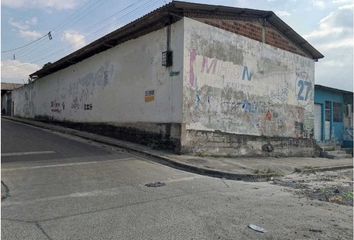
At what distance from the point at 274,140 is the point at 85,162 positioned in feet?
31.2

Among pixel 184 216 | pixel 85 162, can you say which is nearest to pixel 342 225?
pixel 184 216

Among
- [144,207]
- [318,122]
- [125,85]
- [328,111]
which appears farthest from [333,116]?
[144,207]

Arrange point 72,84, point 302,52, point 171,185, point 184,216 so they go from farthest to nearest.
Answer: point 72,84, point 302,52, point 171,185, point 184,216

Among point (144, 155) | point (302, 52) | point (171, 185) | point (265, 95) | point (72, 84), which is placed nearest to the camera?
point (171, 185)

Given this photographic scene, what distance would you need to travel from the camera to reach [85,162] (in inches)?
502

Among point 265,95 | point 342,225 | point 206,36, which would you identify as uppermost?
point 206,36

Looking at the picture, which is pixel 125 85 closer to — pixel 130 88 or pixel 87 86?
pixel 130 88

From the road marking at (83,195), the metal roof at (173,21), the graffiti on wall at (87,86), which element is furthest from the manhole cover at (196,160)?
the graffiti on wall at (87,86)

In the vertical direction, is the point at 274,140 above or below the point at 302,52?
below

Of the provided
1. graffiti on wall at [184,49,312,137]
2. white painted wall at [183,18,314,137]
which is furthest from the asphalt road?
white painted wall at [183,18,314,137]

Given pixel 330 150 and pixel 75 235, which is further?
pixel 330 150

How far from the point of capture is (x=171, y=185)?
9.80 m

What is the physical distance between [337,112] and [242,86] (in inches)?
508

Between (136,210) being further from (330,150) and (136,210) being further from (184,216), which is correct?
(330,150)
